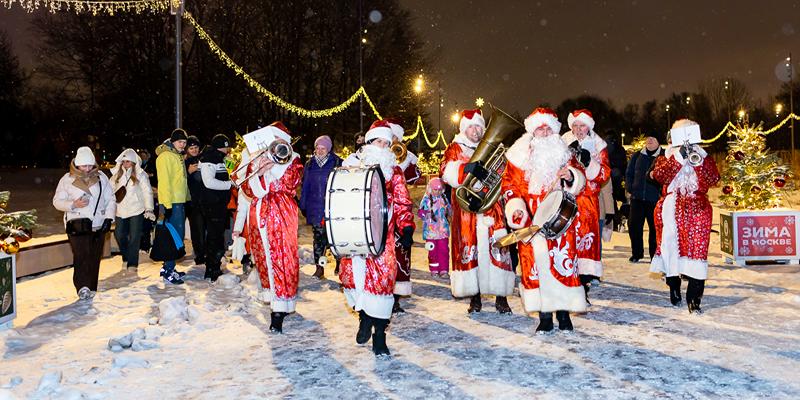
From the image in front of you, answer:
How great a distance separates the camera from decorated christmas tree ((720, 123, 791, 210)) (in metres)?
11.2

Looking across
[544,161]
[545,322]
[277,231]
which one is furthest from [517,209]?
[277,231]

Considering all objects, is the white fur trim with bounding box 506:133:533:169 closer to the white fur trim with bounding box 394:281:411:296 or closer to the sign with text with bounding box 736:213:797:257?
the white fur trim with bounding box 394:281:411:296

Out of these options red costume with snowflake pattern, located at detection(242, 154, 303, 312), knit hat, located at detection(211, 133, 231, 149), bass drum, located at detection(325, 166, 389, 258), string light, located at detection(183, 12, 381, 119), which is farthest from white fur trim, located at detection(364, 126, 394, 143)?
string light, located at detection(183, 12, 381, 119)

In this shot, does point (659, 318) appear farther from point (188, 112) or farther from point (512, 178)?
point (188, 112)

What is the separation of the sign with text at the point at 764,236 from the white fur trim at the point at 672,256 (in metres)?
3.86

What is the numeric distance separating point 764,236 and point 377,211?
7.50 metres

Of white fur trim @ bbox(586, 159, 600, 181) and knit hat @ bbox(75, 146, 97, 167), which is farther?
knit hat @ bbox(75, 146, 97, 167)

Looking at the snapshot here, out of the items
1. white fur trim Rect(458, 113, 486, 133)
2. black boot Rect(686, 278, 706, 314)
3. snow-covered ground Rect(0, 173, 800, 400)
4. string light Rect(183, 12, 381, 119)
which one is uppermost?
string light Rect(183, 12, 381, 119)

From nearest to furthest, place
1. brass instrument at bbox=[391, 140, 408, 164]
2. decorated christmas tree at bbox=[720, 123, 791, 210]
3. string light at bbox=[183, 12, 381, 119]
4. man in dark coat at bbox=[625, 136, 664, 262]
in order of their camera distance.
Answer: brass instrument at bbox=[391, 140, 408, 164], man in dark coat at bbox=[625, 136, 664, 262], decorated christmas tree at bbox=[720, 123, 791, 210], string light at bbox=[183, 12, 381, 119]

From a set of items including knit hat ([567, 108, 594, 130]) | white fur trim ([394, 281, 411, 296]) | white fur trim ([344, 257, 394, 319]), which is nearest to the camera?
white fur trim ([344, 257, 394, 319])

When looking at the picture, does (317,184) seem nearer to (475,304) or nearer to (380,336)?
(475,304)

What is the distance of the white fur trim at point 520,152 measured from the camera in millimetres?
6801

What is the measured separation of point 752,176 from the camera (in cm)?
1120

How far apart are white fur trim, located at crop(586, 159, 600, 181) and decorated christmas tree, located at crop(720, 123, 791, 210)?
14.8ft
